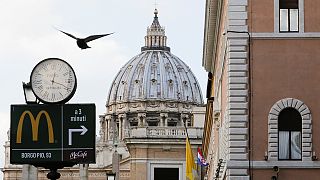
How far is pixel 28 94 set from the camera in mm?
13633

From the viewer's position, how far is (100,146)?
163 metres

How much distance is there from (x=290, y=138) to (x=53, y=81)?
15.3 m

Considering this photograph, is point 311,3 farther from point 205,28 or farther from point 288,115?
point 205,28

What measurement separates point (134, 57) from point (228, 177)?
524ft

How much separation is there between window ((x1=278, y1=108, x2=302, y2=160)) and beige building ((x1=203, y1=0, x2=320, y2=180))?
4 cm

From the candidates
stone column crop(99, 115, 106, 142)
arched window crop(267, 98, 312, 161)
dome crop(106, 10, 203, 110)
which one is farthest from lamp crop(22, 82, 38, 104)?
dome crop(106, 10, 203, 110)

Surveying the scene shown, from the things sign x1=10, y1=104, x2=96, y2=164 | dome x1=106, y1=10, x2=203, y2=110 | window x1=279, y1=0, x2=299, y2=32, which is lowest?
sign x1=10, y1=104, x2=96, y2=164

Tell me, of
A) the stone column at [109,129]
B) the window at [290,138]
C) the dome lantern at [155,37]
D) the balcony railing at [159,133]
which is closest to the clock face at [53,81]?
the window at [290,138]

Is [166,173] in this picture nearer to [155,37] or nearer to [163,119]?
[163,119]

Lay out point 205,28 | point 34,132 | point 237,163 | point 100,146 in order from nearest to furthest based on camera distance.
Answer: point 34,132
point 237,163
point 205,28
point 100,146

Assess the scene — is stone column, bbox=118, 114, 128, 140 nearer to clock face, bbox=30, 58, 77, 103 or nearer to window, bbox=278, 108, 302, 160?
window, bbox=278, 108, 302, 160

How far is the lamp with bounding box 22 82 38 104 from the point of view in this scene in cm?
1341

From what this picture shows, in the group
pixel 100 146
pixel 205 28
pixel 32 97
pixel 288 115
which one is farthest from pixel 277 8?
pixel 100 146

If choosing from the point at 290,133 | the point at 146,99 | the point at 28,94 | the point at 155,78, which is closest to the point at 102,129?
the point at 146,99
